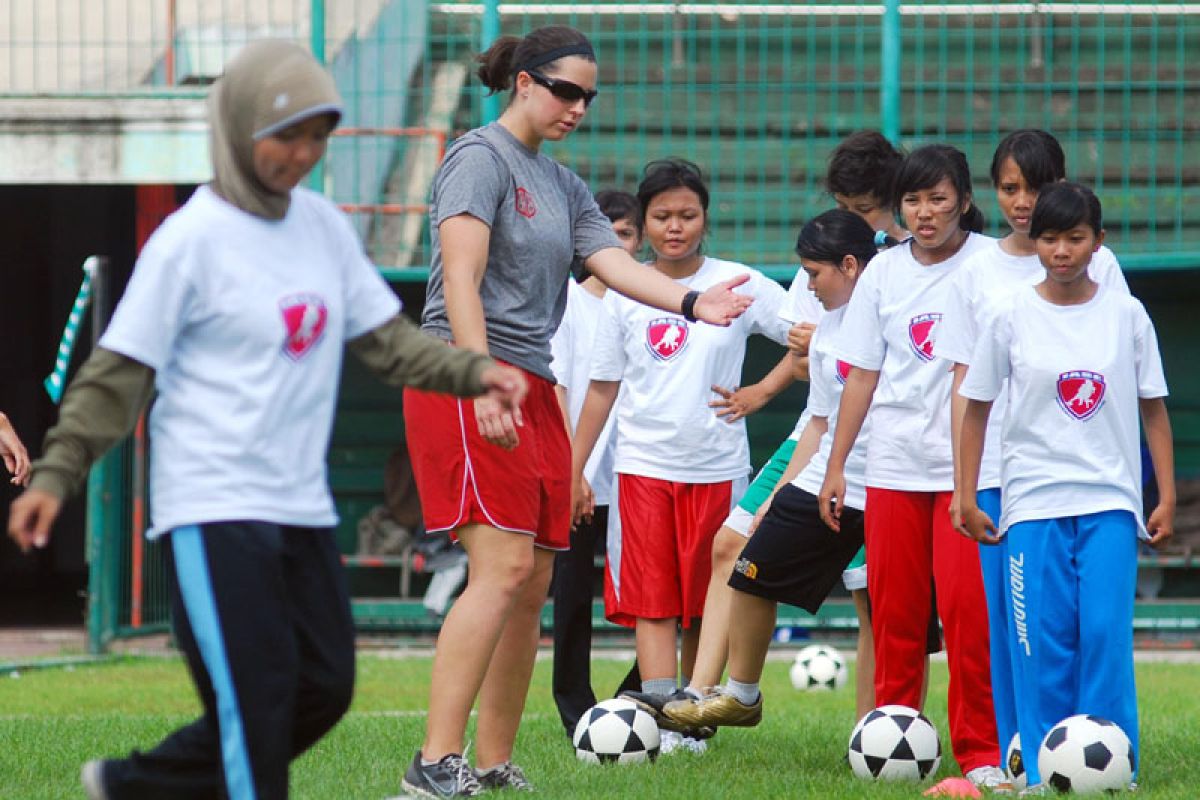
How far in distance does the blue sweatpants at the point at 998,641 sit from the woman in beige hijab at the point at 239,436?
2441 millimetres

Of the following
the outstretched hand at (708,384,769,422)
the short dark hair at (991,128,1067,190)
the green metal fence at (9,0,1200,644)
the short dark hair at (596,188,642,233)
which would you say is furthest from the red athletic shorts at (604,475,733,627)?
the green metal fence at (9,0,1200,644)

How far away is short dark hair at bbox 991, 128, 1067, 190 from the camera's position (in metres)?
5.84

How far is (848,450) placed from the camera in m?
6.24

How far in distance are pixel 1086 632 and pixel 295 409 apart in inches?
104

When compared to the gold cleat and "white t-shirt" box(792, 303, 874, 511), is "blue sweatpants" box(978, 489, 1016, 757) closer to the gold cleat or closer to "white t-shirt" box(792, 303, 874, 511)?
"white t-shirt" box(792, 303, 874, 511)

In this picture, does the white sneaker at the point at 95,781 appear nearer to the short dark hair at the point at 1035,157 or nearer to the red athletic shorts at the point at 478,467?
the red athletic shorts at the point at 478,467

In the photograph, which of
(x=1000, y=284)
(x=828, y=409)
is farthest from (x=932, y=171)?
(x=828, y=409)

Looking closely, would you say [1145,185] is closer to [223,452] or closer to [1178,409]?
[1178,409]

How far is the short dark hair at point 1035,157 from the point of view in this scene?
584 centimetres

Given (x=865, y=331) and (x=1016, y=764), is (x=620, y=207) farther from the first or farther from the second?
(x=1016, y=764)

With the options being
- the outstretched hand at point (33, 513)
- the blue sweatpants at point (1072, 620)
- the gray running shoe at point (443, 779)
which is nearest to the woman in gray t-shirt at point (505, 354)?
the gray running shoe at point (443, 779)

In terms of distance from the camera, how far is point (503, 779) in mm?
5672

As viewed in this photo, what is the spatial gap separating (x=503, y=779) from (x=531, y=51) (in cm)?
220

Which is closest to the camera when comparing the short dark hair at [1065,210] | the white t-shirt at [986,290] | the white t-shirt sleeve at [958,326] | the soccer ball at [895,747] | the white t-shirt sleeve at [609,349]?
the short dark hair at [1065,210]
